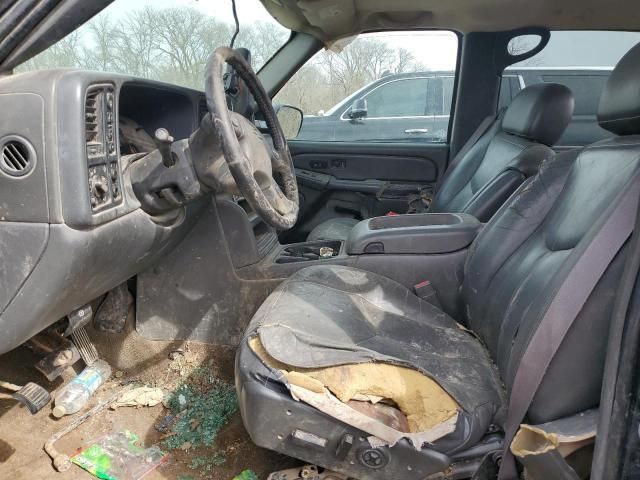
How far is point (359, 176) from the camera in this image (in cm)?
295

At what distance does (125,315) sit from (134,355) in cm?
14

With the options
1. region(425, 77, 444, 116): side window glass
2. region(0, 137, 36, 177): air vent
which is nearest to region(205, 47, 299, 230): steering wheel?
region(0, 137, 36, 177): air vent

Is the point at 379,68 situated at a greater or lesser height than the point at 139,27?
lesser

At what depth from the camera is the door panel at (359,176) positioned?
2.85m

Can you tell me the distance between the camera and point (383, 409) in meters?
1.11

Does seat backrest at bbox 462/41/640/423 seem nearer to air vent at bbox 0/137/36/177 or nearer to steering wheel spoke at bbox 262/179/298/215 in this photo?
steering wheel spoke at bbox 262/179/298/215

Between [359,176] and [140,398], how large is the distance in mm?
1750

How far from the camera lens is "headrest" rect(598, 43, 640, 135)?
1132mm

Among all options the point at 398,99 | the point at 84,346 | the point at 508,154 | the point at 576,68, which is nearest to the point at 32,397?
the point at 84,346

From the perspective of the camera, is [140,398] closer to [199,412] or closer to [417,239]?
[199,412]

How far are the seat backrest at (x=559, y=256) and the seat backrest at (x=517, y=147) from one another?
0.32 m

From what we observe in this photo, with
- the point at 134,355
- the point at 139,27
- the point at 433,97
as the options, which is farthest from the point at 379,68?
the point at 134,355

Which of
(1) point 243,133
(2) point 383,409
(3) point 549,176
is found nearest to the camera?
(2) point 383,409

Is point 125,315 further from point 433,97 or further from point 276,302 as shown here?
point 433,97
